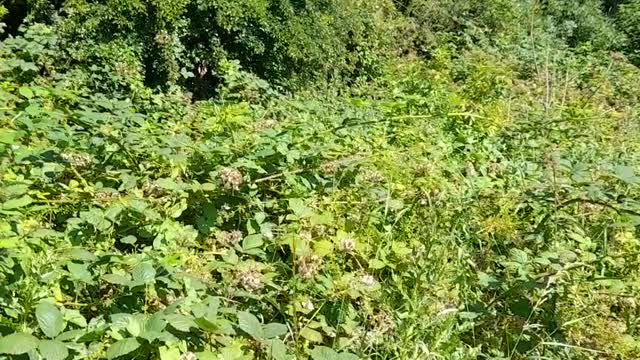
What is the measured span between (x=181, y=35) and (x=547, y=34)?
6.33 meters

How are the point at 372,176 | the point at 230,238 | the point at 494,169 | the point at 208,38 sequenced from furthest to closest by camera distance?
the point at 208,38 → the point at 494,169 → the point at 372,176 → the point at 230,238

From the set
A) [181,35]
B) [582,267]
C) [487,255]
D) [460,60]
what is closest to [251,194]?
[487,255]

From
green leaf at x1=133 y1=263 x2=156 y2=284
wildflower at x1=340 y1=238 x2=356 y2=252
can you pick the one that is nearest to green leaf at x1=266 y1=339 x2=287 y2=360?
green leaf at x1=133 y1=263 x2=156 y2=284

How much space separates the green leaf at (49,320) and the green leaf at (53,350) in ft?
0.10

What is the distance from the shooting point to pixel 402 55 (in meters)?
8.72

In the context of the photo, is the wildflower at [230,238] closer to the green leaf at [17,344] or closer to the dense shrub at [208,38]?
the green leaf at [17,344]

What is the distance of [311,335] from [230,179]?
26.5 inches

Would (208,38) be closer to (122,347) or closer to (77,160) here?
(77,160)

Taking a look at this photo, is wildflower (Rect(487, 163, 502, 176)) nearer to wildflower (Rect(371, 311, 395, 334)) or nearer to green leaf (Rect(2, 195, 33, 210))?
wildflower (Rect(371, 311, 395, 334))

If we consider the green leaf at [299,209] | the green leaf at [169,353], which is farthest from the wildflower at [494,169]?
the green leaf at [169,353]

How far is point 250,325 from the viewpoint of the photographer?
1.70m

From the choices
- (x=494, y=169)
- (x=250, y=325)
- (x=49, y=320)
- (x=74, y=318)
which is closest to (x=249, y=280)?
(x=250, y=325)

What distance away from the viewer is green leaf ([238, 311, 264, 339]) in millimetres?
1687

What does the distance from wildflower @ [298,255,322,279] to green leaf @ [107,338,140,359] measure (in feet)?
2.14
